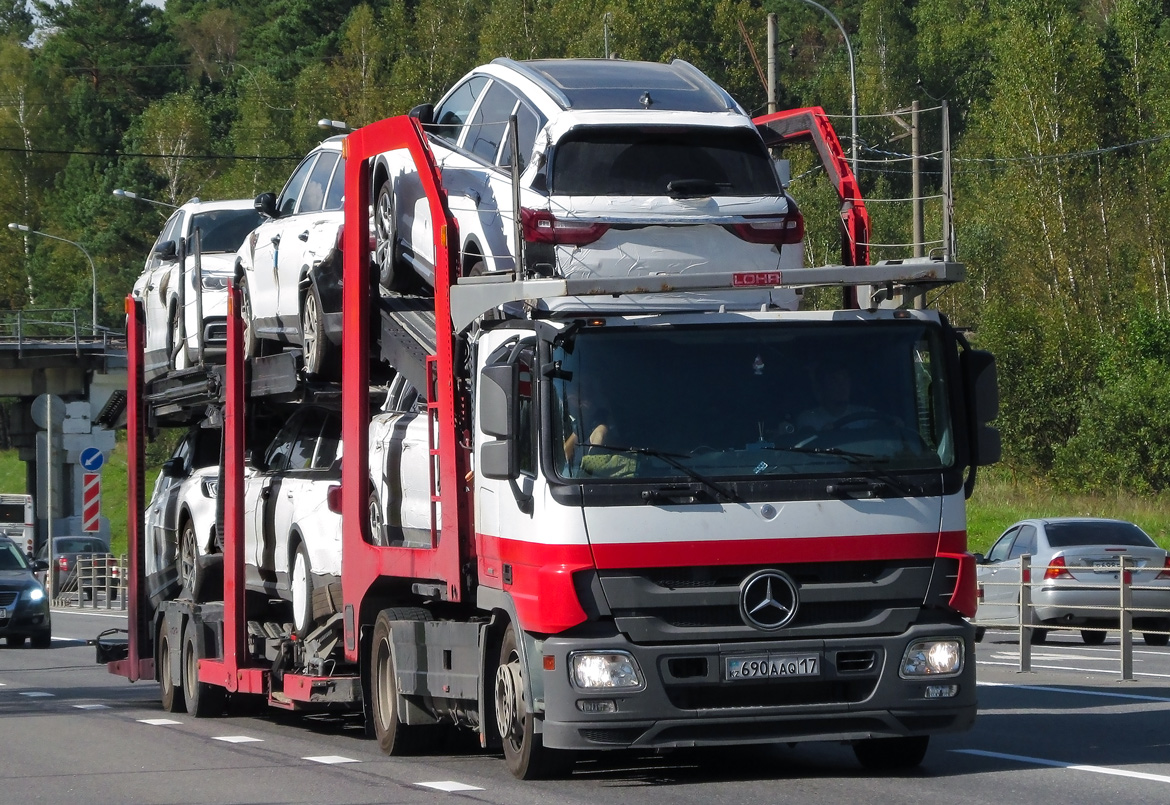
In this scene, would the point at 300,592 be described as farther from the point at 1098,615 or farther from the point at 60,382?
the point at 60,382

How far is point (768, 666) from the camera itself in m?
8.95

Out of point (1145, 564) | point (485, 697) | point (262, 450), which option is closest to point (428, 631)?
point (485, 697)

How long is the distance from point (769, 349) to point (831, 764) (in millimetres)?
2707

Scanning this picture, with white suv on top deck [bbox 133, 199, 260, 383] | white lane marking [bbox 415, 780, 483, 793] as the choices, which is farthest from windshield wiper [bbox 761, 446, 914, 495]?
white suv on top deck [bbox 133, 199, 260, 383]

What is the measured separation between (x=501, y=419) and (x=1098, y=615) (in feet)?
43.1

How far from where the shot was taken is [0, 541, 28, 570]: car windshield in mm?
27264

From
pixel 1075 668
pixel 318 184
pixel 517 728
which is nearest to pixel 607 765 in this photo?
pixel 517 728

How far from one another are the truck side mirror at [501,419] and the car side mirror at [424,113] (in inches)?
108

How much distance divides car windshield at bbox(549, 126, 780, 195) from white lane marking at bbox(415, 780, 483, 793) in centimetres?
312

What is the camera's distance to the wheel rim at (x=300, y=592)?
41.8 feet

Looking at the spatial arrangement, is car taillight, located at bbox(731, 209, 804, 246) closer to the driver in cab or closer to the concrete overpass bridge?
the driver in cab

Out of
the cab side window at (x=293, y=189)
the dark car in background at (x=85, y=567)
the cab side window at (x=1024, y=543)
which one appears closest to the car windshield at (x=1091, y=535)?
the cab side window at (x=1024, y=543)

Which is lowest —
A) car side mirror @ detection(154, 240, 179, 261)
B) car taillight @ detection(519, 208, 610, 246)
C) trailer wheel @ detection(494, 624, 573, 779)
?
trailer wheel @ detection(494, 624, 573, 779)

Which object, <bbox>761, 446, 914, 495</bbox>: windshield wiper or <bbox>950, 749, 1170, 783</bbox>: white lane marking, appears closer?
<bbox>761, 446, 914, 495</bbox>: windshield wiper
